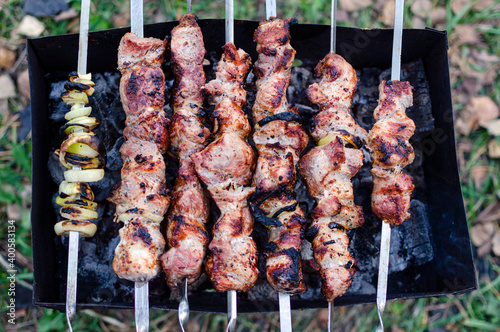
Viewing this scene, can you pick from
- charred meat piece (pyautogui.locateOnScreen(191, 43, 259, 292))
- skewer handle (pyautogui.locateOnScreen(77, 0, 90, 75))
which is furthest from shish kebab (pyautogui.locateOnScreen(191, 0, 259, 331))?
skewer handle (pyautogui.locateOnScreen(77, 0, 90, 75))

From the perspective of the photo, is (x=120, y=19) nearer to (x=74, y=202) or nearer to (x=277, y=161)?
(x=74, y=202)

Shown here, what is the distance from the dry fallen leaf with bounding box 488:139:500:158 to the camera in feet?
12.4

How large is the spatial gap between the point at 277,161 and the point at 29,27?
2.90 metres

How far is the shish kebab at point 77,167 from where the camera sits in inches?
104

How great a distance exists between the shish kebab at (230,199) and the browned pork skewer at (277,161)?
10 cm

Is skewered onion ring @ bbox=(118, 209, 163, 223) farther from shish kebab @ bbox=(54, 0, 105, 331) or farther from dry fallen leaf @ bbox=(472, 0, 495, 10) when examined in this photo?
dry fallen leaf @ bbox=(472, 0, 495, 10)

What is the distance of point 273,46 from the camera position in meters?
2.75

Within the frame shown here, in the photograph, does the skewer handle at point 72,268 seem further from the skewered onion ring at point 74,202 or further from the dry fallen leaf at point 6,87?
the dry fallen leaf at point 6,87

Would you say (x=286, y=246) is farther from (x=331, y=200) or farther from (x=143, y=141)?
(x=143, y=141)

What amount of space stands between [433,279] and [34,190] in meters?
3.14

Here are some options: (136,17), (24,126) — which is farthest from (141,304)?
(24,126)

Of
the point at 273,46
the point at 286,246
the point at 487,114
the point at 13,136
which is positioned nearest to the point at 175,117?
the point at 273,46

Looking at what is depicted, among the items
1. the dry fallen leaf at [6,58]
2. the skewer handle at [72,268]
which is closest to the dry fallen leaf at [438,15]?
the skewer handle at [72,268]

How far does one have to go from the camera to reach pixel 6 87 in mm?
3693
